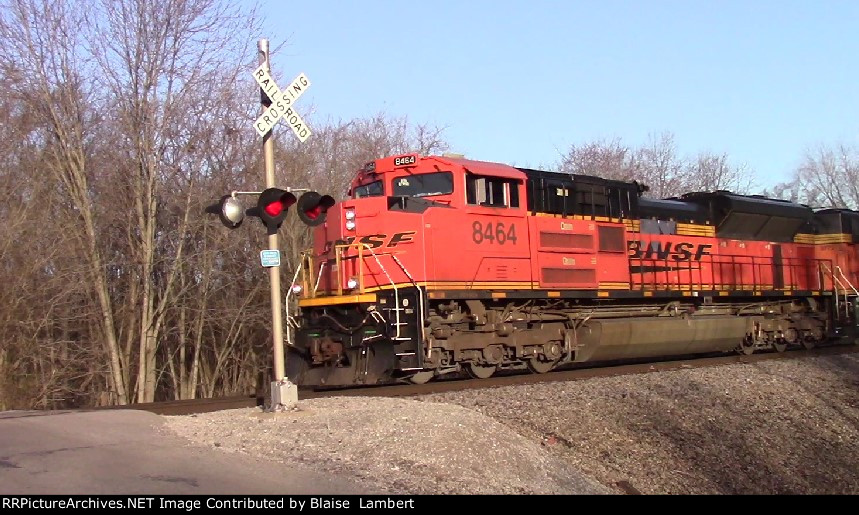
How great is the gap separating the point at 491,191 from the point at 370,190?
6.97 feet

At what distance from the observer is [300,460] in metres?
7.52

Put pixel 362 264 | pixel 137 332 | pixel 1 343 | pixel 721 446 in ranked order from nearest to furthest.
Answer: pixel 721 446 → pixel 362 264 → pixel 1 343 → pixel 137 332

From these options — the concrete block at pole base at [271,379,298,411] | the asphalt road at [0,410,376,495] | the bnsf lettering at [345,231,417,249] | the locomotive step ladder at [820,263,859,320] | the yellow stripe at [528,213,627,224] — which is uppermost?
the yellow stripe at [528,213,627,224]

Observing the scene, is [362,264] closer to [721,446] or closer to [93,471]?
[721,446]

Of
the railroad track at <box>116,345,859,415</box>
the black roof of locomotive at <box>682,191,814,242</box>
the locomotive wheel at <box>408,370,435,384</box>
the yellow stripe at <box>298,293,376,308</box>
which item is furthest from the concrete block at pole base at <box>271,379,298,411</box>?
the black roof of locomotive at <box>682,191,814,242</box>

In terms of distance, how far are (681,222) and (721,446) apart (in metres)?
9.51

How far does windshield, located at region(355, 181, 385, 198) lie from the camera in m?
14.3

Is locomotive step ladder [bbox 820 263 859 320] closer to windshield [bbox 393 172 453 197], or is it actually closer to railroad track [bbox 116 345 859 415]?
railroad track [bbox 116 345 859 415]

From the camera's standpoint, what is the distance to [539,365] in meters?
15.2

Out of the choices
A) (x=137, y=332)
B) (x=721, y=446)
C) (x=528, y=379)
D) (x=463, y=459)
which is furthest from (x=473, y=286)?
(x=137, y=332)

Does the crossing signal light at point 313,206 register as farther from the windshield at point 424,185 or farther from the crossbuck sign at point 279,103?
the windshield at point 424,185

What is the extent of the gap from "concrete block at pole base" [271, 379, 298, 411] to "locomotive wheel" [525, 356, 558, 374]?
20.1ft

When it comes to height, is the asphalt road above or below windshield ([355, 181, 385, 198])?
below

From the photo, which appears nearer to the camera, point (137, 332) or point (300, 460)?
point (300, 460)
